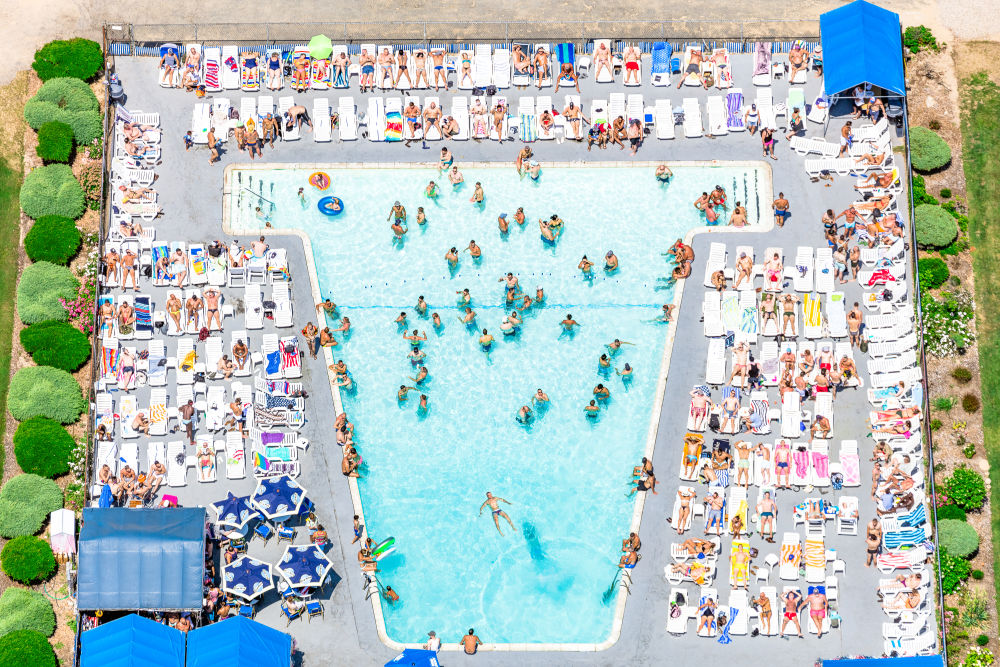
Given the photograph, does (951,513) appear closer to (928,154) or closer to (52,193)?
(928,154)

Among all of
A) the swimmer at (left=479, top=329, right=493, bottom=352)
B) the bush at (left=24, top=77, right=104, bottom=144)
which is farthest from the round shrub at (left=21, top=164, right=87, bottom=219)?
the swimmer at (left=479, top=329, right=493, bottom=352)

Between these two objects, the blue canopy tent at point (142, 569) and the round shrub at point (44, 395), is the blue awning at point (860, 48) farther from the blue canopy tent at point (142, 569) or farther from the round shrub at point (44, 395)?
the round shrub at point (44, 395)

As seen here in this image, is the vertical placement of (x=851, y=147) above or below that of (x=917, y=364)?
above

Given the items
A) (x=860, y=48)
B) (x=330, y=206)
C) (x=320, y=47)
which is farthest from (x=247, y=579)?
(x=860, y=48)

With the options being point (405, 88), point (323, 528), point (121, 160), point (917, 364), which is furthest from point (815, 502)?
point (121, 160)

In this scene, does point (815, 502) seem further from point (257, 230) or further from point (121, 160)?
point (121, 160)
